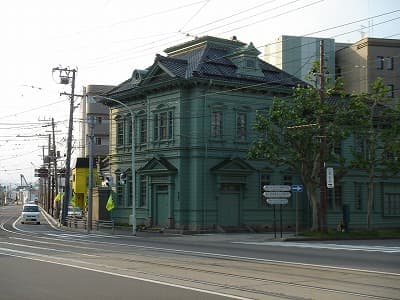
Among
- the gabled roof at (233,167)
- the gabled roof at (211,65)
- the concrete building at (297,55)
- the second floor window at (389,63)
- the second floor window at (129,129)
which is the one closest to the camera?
the gabled roof at (233,167)

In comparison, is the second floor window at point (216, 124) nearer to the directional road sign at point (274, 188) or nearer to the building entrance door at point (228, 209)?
the building entrance door at point (228, 209)

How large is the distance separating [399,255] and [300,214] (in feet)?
71.3

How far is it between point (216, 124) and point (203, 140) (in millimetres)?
1784

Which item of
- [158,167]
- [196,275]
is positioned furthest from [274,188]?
[196,275]

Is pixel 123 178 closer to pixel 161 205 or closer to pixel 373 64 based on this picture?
pixel 161 205

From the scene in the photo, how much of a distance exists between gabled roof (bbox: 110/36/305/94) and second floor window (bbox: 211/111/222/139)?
246cm

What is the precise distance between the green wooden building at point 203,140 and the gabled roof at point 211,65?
0.07 m

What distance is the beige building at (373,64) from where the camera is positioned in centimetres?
7100

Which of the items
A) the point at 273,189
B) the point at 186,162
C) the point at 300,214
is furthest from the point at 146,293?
the point at 300,214

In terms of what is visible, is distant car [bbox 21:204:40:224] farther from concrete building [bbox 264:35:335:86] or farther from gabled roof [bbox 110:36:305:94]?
concrete building [bbox 264:35:335:86]

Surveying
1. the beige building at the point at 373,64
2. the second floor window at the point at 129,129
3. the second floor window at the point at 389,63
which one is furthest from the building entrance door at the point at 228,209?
the second floor window at the point at 389,63

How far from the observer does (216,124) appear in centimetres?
4109

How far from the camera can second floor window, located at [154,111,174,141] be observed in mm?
41406

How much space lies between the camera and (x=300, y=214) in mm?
44938
